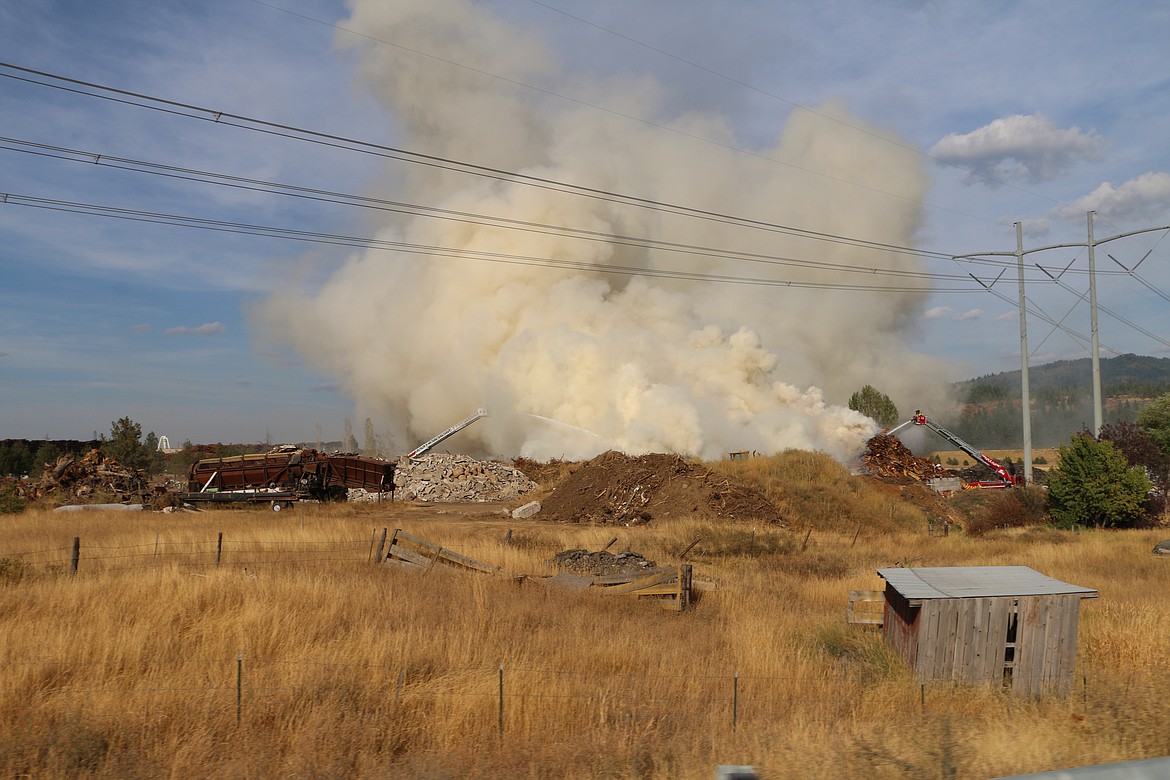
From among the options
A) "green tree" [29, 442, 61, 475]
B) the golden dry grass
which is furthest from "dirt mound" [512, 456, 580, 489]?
"green tree" [29, 442, 61, 475]

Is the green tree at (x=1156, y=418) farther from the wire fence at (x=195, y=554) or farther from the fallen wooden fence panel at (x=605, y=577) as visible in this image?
the wire fence at (x=195, y=554)

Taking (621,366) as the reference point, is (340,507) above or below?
below

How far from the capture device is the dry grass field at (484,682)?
7754 millimetres

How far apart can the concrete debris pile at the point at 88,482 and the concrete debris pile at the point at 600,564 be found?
2537 centimetres

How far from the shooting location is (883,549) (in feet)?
88.8

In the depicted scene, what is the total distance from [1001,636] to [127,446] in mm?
53604

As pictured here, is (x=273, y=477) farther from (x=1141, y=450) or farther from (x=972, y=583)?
(x=1141, y=450)

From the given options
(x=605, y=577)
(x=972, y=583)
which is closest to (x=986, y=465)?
(x=605, y=577)

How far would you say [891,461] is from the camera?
48.8 metres

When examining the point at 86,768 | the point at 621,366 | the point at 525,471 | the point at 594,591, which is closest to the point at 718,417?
the point at 621,366

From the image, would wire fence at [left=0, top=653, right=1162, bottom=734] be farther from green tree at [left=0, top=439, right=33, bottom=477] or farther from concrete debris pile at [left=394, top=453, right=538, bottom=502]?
green tree at [left=0, top=439, right=33, bottom=477]

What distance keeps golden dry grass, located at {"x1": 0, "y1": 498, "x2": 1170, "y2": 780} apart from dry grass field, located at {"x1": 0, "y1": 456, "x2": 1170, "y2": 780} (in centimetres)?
4

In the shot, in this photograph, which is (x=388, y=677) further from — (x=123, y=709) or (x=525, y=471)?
(x=525, y=471)

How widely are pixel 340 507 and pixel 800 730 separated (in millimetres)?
29379
